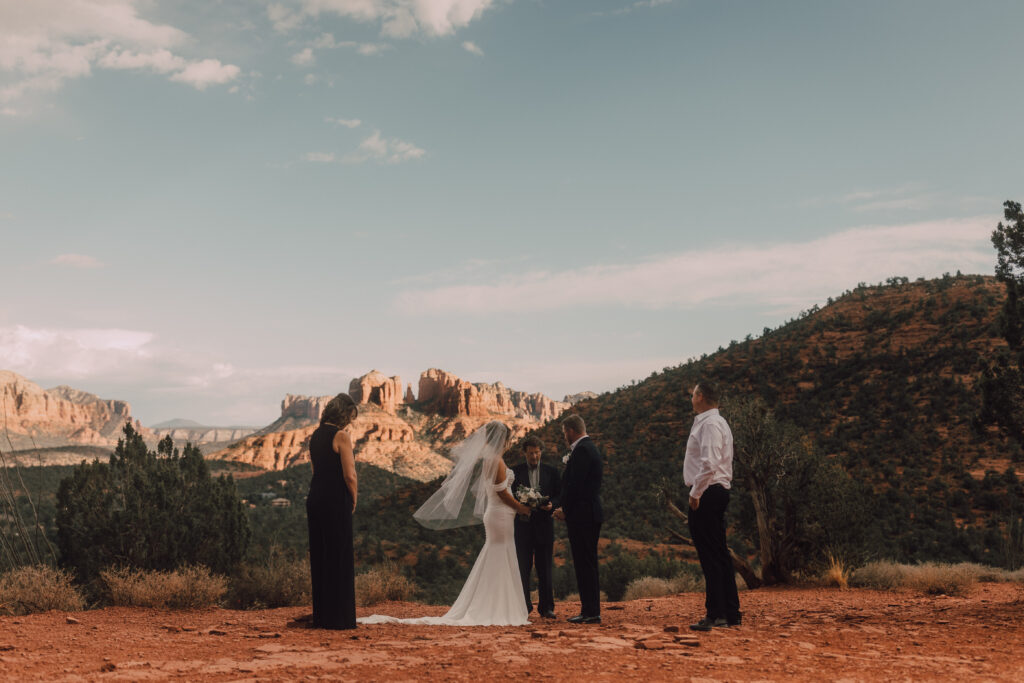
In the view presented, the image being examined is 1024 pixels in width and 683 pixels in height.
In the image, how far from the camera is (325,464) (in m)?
7.24

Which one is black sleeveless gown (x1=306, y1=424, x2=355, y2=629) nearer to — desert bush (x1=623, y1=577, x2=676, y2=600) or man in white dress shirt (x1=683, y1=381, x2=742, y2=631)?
man in white dress shirt (x1=683, y1=381, x2=742, y2=631)

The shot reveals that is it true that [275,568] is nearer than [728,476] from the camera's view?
No

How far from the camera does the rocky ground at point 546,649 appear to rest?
4.95 meters

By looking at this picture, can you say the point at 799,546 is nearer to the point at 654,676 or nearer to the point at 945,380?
the point at 654,676

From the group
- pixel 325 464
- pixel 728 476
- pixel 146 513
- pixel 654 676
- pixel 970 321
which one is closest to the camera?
pixel 654 676

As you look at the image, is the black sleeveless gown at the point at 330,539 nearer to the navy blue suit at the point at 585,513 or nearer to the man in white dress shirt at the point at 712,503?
the navy blue suit at the point at 585,513

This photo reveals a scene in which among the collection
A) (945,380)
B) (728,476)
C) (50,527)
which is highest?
(945,380)

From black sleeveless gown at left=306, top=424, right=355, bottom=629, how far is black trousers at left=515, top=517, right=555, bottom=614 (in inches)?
88.2

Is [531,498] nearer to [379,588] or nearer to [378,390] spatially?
[379,588]

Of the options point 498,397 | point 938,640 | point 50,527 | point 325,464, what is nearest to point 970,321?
point 938,640

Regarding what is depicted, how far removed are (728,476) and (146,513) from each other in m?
10.3

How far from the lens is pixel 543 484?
8719mm

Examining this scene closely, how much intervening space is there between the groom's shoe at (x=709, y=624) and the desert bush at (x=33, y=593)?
803 cm

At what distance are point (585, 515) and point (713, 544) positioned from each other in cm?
144
